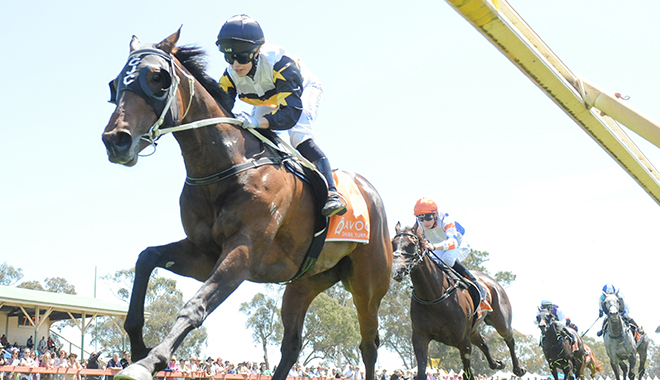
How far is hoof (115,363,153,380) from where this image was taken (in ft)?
12.1

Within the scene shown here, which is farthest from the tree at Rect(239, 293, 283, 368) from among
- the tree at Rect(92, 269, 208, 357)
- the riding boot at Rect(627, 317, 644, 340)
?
the riding boot at Rect(627, 317, 644, 340)

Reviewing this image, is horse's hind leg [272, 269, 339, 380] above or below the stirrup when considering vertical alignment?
below

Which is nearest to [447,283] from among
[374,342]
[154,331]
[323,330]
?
[374,342]

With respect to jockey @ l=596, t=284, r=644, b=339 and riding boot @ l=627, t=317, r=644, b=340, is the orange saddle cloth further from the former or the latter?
riding boot @ l=627, t=317, r=644, b=340

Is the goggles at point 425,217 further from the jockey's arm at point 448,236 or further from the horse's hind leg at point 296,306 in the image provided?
the horse's hind leg at point 296,306

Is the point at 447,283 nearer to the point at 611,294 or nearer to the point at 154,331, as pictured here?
the point at 611,294

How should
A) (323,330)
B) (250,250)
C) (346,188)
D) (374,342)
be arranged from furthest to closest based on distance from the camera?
(323,330) < (374,342) < (346,188) < (250,250)

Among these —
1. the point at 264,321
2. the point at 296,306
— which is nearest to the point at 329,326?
the point at 264,321

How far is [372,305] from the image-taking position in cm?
671

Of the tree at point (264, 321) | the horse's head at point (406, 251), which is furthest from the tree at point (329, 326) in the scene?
the horse's head at point (406, 251)

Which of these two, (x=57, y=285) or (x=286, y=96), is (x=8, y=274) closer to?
(x=57, y=285)

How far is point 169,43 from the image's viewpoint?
4.98 meters

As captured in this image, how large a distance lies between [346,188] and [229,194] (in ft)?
5.55

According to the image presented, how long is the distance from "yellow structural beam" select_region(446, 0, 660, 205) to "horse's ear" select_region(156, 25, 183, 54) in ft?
9.41
